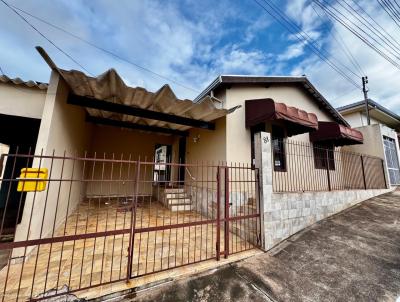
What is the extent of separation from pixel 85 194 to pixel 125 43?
26.9 feet

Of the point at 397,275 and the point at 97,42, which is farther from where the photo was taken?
the point at 97,42

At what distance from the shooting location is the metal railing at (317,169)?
708cm

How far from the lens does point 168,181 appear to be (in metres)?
3.41

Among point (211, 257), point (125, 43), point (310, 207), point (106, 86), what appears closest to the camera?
point (211, 257)

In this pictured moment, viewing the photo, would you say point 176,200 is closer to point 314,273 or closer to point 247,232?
point 247,232

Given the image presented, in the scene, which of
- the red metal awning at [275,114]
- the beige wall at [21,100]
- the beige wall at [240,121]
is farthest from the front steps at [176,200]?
the beige wall at [21,100]

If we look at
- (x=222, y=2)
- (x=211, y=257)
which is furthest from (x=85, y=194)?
(x=222, y=2)

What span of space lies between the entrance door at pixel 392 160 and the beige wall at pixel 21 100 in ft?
45.6

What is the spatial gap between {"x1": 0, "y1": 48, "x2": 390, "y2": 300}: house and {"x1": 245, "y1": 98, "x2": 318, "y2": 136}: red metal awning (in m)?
0.04

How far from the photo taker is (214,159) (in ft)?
22.2

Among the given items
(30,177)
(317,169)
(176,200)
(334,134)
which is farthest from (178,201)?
(334,134)

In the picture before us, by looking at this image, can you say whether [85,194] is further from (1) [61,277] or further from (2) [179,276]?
(2) [179,276]

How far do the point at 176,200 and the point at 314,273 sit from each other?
5.29m

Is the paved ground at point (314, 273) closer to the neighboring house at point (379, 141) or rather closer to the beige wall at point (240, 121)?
the beige wall at point (240, 121)
